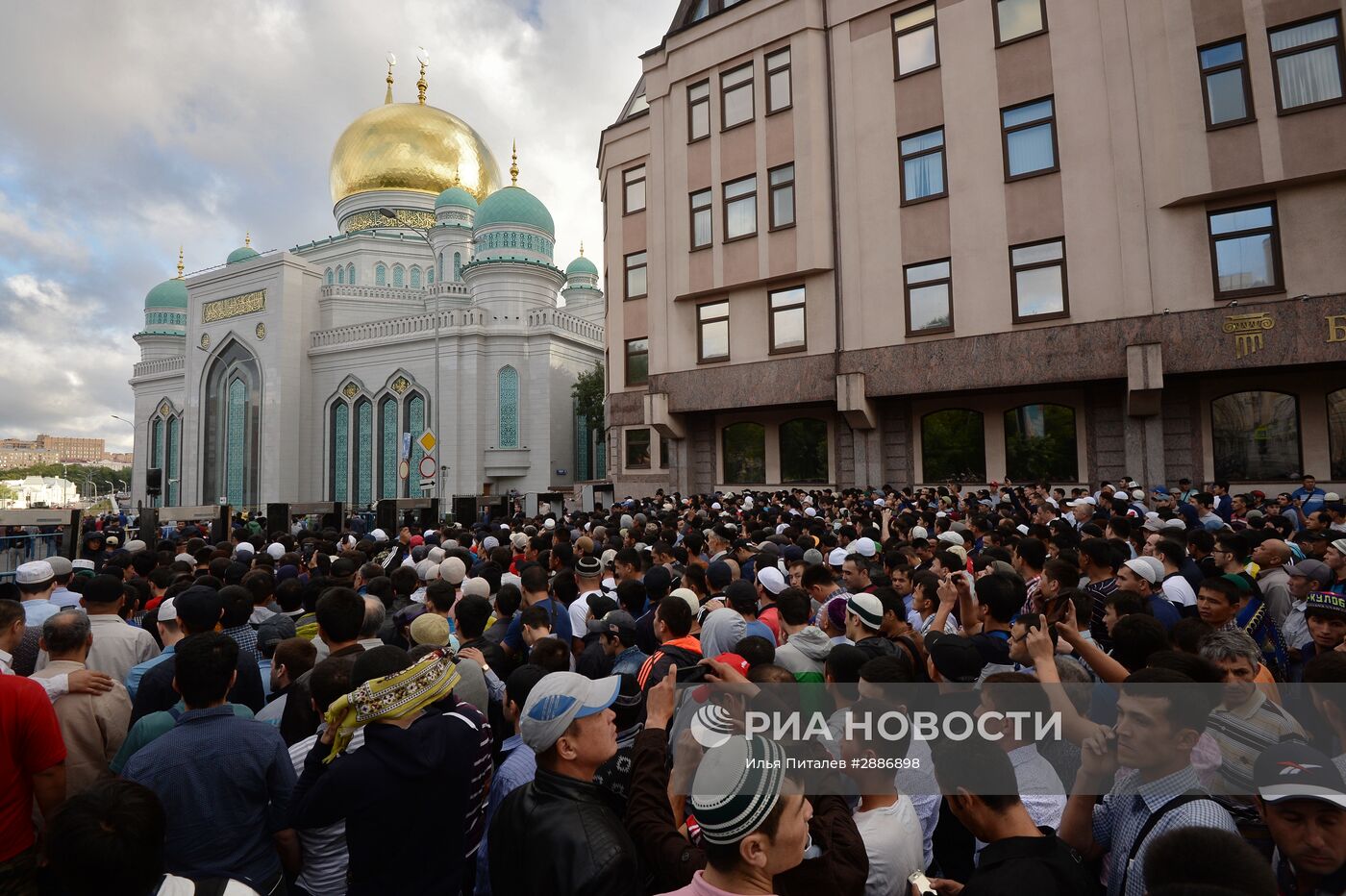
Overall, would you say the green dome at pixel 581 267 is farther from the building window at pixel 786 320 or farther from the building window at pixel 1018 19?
the building window at pixel 1018 19

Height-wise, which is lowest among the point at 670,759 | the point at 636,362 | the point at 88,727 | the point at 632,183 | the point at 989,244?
the point at 670,759

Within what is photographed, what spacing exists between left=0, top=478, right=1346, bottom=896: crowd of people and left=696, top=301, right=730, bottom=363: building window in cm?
1404

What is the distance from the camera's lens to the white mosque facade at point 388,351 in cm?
3050

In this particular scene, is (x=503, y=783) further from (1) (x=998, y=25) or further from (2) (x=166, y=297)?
(2) (x=166, y=297)

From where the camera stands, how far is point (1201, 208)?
42.3ft

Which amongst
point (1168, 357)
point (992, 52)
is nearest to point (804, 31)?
point (992, 52)

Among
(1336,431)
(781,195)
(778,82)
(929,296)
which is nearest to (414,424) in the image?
(781,195)

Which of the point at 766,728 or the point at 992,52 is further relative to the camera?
the point at 992,52

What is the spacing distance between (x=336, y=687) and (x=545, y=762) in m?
1.09

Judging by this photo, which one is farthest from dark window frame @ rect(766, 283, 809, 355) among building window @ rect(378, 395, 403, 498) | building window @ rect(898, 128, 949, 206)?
building window @ rect(378, 395, 403, 498)

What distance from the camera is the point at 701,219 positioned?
18359 millimetres

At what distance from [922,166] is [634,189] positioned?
8.41 metres

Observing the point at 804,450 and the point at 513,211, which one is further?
the point at 513,211

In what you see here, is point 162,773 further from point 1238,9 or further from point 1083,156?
point 1238,9
